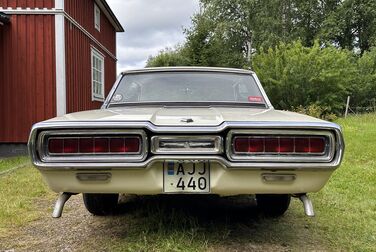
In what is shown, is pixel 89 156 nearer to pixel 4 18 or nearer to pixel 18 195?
pixel 18 195

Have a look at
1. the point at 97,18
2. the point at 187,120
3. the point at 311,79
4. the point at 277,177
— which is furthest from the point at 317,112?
the point at 187,120

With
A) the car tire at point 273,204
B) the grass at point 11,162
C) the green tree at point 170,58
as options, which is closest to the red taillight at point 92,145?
the car tire at point 273,204

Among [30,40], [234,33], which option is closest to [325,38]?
[234,33]

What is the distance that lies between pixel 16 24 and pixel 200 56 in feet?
71.3

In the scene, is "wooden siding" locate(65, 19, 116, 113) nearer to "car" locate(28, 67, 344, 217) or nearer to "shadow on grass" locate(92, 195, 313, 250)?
"shadow on grass" locate(92, 195, 313, 250)

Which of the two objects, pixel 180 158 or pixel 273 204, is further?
pixel 273 204

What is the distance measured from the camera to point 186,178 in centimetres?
284

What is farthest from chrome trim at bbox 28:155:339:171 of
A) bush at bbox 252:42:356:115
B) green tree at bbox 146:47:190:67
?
green tree at bbox 146:47:190:67

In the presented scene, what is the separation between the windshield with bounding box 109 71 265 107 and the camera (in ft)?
13.5

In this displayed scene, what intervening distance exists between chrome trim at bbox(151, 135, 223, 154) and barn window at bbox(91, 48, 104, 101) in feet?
35.5

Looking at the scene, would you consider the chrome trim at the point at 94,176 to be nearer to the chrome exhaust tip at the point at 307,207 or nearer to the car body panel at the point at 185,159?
the car body panel at the point at 185,159

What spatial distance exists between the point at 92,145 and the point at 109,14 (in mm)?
14144

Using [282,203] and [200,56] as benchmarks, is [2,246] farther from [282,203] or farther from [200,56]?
[200,56]

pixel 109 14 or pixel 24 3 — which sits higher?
pixel 109 14
